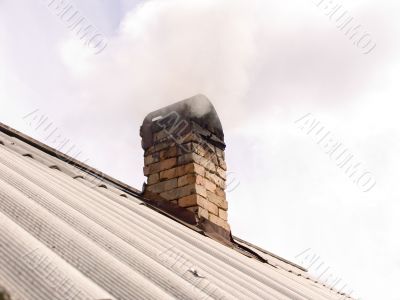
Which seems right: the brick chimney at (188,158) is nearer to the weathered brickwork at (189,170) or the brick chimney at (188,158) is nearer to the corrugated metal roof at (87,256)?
the weathered brickwork at (189,170)

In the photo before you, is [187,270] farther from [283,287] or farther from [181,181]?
[181,181]

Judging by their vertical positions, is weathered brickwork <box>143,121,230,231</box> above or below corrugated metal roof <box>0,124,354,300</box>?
above

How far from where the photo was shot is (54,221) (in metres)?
1.67

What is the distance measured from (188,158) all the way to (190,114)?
0.44 metres

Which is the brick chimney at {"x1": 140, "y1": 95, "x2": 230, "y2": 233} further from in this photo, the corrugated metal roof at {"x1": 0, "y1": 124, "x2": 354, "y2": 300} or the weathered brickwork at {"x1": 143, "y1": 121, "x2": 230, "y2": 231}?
the corrugated metal roof at {"x1": 0, "y1": 124, "x2": 354, "y2": 300}

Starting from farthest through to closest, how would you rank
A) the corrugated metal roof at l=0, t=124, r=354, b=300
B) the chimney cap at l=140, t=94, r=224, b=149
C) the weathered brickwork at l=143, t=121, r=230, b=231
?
1. the chimney cap at l=140, t=94, r=224, b=149
2. the weathered brickwork at l=143, t=121, r=230, b=231
3. the corrugated metal roof at l=0, t=124, r=354, b=300

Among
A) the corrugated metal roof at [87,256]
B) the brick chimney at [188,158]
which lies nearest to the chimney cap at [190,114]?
the brick chimney at [188,158]

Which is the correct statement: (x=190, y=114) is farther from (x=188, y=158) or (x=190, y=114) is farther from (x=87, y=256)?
(x=87, y=256)

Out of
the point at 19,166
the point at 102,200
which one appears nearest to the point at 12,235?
the point at 19,166

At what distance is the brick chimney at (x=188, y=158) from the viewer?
→ 4480mm

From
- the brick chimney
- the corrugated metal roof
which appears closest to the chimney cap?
the brick chimney

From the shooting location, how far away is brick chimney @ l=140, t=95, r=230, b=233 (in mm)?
4480

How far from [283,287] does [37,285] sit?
212cm

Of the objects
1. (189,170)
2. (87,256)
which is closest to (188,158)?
(189,170)
